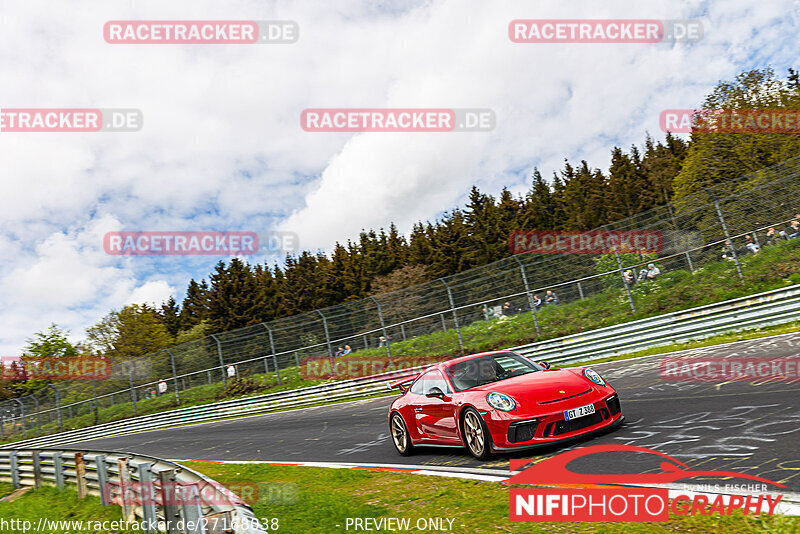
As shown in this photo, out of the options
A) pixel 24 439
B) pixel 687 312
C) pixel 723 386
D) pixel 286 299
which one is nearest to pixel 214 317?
pixel 286 299

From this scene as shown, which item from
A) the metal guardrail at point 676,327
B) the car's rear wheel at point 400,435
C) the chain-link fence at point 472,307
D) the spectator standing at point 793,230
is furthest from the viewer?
the chain-link fence at point 472,307

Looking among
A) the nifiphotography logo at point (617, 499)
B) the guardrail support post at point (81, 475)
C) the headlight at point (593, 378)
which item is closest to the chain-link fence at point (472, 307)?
the headlight at point (593, 378)

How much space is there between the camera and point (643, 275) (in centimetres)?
1714

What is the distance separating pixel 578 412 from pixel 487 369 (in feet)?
4.98

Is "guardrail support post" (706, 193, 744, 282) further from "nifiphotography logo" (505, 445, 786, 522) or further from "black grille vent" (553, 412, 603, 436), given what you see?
"nifiphotography logo" (505, 445, 786, 522)

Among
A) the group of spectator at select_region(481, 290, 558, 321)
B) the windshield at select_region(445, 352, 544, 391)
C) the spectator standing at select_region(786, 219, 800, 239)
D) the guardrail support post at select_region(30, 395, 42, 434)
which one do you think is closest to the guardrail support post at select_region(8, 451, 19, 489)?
the windshield at select_region(445, 352, 544, 391)

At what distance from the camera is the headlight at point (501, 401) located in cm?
656

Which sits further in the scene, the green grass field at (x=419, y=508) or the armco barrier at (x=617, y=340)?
the armco barrier at (x=617, y=340)

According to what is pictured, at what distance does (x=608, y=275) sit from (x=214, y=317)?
200 feet

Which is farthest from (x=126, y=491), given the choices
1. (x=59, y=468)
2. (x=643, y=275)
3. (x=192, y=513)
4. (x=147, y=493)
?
(x=643, y=275)

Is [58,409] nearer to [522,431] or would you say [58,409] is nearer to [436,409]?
[436,409]

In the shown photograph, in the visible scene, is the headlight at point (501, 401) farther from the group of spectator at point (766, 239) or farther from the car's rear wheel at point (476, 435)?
the group of spectator at point (766, 239)

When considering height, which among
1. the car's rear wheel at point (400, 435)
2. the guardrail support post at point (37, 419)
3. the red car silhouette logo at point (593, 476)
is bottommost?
the red car silhouette logo at point (593, 476)

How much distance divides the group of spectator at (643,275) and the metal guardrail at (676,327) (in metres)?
1.74
